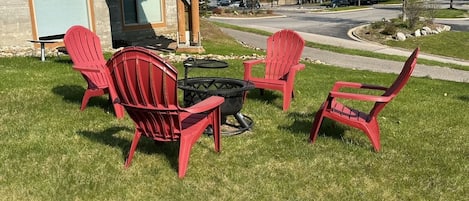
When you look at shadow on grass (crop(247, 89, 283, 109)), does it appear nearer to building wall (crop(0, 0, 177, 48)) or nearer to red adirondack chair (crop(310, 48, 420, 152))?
red adirondack chair (crop(310, 48, 420, 152))

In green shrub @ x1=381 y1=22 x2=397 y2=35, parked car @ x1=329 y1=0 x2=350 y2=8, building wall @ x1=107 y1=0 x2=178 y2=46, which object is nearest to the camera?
building wall @ x1=107 y1=0 x2=178 y2=46

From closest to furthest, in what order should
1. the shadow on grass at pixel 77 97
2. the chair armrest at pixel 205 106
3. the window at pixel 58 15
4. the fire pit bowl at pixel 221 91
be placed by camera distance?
the chair armrest at pixel 205 106
the fire pit bowl at pixel 221 91
the shadow on grass at pixel 77 97
the window at pixel 58 15

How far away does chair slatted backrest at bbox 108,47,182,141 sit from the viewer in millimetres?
3469


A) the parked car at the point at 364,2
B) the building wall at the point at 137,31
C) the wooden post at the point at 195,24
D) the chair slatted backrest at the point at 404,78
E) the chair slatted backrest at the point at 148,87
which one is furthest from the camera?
the parked car at the point at 364,2

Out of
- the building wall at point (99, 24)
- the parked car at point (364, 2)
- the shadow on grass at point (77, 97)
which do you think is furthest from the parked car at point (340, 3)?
the shadow on grass at point (77, 97)

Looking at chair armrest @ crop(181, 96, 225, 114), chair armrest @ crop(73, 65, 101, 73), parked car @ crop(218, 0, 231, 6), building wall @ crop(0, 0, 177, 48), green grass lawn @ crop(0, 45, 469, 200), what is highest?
parked car @ crop(218, 0, 231, 6)

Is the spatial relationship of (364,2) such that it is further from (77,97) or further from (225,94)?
(225,94)

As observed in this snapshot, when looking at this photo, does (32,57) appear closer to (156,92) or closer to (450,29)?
(156,92)

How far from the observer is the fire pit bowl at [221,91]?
4.59 meters

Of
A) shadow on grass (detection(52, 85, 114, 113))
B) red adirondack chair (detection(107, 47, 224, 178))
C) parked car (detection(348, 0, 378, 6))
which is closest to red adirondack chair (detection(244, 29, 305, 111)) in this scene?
shadow on grass (detection(52, 85, 114, 113))

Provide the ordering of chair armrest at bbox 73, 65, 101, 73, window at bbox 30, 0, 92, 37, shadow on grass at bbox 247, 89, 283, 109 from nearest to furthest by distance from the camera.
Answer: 1. chair armrest at bbox 73, 65, 101, 73
2. shadow on grass at bbox 247, 89, 283, 109
3. window at bbox 30, 0, 92, 37

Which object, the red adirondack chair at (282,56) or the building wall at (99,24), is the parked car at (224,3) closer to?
the building wall at (99,24)

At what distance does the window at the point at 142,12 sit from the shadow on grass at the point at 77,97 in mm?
7491

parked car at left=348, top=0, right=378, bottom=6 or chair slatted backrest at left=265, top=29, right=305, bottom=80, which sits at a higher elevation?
parked car at left=348, top=0, right=378, bottom=6
